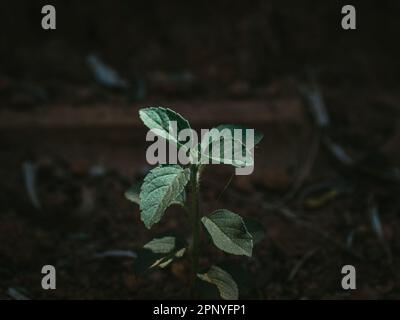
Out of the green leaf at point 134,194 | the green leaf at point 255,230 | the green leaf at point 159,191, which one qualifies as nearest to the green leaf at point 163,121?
the green leaf at point 159,191

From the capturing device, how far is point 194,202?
1.98 metres

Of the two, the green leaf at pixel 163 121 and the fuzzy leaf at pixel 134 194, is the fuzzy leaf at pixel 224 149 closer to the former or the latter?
the green leaf at pixel 163 121

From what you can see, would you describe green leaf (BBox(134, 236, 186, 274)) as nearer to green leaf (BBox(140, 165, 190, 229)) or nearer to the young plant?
the young plant

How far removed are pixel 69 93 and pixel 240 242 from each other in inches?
80.4

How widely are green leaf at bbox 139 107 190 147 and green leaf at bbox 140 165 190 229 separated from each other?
11 centimetres

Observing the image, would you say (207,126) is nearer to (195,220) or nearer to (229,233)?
(195,220)

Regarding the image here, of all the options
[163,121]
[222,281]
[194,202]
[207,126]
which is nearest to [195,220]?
[194,202]

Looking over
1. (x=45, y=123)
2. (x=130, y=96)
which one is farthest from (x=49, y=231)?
(x=130, y=96)

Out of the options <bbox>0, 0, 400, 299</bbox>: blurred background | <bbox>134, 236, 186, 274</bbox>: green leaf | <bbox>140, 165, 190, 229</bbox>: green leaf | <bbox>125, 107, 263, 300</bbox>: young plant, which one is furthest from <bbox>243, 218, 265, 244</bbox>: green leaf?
<bbox>140, 165, 190, 229</bbox>: green leaf

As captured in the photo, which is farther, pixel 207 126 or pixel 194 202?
pixel 207 126

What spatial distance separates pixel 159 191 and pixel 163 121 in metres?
0.25

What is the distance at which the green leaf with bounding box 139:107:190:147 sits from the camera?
189 cm

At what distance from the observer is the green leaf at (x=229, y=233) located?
1.87 metres

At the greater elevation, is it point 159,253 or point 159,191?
point 159,191
